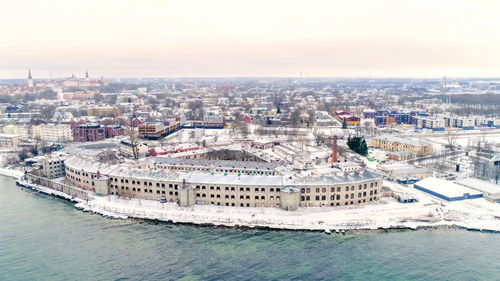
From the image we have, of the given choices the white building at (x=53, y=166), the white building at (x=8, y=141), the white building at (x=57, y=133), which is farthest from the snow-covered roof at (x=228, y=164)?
the white building at (x=8, y=141)

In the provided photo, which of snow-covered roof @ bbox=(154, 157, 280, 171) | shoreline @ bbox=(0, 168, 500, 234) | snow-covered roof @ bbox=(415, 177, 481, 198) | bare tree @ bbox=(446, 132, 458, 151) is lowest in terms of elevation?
shoreline @ bbox=(0, 168, 500, 234)

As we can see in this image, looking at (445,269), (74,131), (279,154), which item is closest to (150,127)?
(74,131)

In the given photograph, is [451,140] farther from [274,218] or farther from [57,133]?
[57,133]

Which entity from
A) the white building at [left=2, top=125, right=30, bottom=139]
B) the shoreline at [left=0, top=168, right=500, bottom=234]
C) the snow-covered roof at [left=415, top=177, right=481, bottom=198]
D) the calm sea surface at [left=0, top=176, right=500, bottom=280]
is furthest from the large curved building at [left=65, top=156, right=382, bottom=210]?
the white building at [left=2, top=125, right=30, bottom=139]

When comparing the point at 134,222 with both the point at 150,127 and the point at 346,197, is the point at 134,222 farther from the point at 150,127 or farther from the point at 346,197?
the point at 150,127

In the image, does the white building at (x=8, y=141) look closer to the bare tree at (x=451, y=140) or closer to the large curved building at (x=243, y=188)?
the large curved building at (x=243, y=188)

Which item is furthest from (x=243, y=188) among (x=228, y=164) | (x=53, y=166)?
(x=53, y=166)

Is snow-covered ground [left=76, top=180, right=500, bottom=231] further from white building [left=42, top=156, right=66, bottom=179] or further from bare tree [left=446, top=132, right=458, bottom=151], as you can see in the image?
bare tree [left=446, top=132, right=458, bottom=151]
